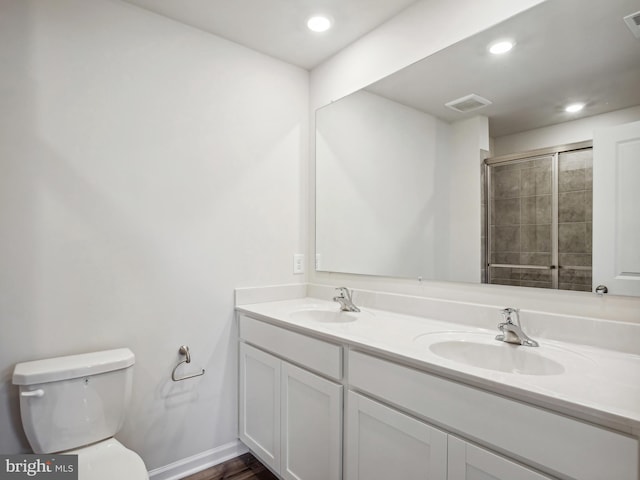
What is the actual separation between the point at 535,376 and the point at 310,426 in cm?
93

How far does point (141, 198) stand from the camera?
1.74 metres

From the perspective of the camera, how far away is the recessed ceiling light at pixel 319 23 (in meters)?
1.83

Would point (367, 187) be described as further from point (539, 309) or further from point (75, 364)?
point (75, 364)

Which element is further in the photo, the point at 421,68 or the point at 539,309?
the point at 421,68

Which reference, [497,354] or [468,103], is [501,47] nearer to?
[468,103]

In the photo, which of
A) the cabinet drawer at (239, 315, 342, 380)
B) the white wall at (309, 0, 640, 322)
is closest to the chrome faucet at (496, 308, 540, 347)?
the white wall at (309, 0, 640, 322)

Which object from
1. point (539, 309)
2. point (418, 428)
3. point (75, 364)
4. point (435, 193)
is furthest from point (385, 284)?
point (75, 364)

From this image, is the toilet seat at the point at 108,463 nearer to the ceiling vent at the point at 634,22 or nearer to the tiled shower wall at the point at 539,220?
the tiled shower wall at the point at 539,220

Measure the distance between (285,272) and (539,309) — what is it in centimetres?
140

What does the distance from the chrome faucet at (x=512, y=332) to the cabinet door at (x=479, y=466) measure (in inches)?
18.6

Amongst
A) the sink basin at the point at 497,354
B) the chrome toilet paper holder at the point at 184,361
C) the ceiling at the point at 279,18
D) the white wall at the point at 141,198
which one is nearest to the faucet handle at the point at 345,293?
the white wall at the point at 141,198

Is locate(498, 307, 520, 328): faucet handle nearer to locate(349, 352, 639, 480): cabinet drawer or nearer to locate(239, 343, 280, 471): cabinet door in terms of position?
locate(349, 352, 639, 480): cabinet drawer

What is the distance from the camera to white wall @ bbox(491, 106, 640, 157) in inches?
47.8

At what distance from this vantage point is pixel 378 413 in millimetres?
1236
